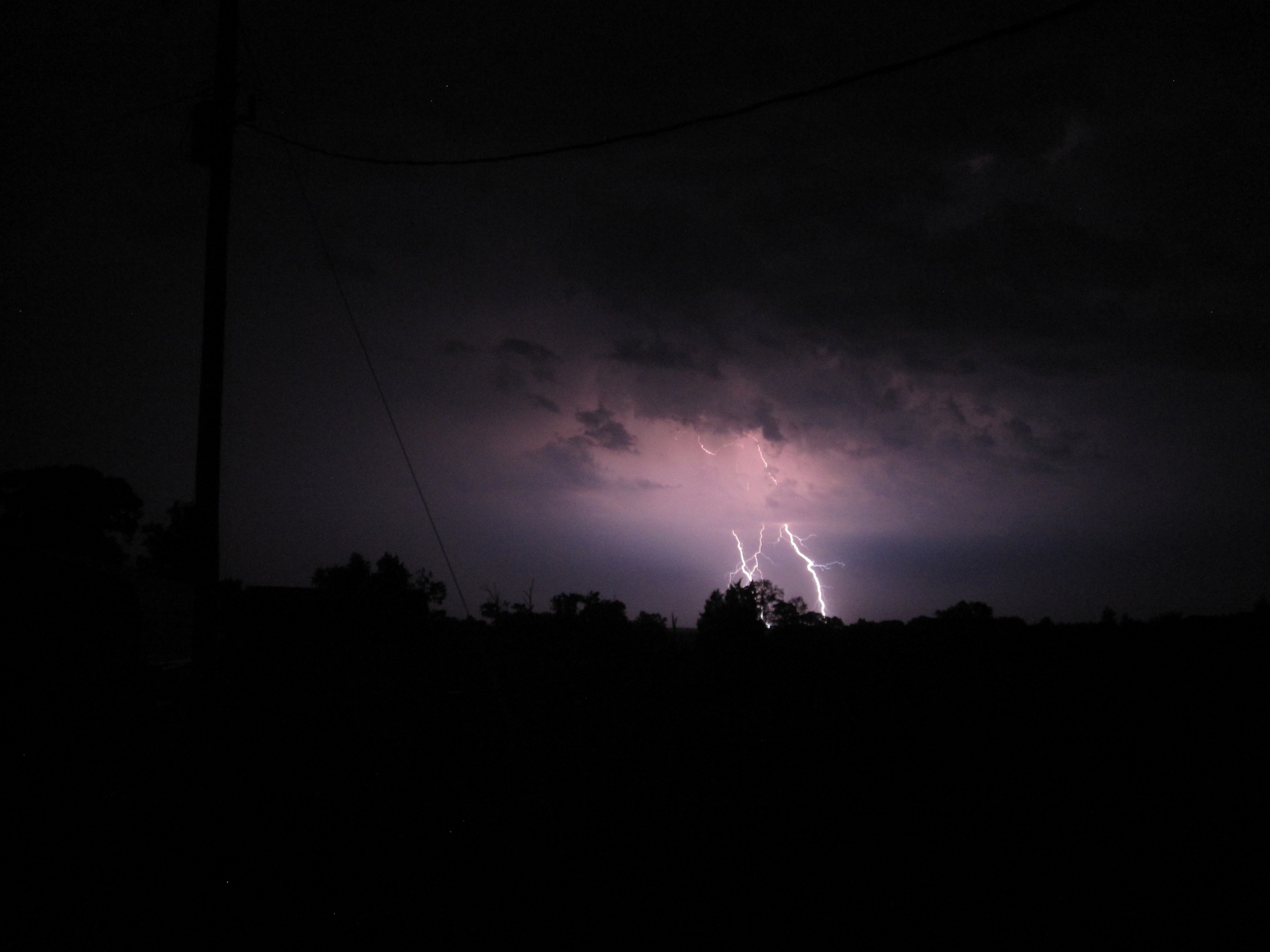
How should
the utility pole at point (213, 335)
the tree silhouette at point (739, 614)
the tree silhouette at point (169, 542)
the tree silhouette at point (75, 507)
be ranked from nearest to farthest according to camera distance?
the utility pole at point (213, 335)
the tree silhouette at point (739, 614)
the tree silhouette at point (75, 507)
the tree silhouette at point (169, 542)

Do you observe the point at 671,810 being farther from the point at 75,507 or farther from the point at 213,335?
the point at 75,507

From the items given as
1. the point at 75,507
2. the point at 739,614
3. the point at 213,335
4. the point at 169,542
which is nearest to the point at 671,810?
the point at 213,335

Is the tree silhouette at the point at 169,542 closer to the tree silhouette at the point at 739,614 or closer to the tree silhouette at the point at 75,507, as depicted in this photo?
the tree silhouette at the point at 75,507

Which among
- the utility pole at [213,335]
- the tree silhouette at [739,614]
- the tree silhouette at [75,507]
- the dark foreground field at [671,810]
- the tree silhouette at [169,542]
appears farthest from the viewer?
the tree silhouette at [169,542]

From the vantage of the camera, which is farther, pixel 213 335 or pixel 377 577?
pixel 377 577

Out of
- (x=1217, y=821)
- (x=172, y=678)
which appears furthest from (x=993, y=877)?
(x=172, y=678)

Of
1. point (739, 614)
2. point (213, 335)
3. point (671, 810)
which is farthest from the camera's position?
point (739, 614)

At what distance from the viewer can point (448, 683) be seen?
2469 centimetres

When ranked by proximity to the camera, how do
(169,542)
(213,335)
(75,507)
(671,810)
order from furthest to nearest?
(169,542) < (75,507) < (671,810) < (213,335)

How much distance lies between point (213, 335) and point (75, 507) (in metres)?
51.7

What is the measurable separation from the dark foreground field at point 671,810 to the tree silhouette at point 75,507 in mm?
38312

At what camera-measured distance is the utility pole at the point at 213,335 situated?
6.93 m

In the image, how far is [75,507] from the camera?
1875 inches

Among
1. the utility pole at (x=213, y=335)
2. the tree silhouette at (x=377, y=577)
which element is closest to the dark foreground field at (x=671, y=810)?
the utility pole at (x=213, y=335)
